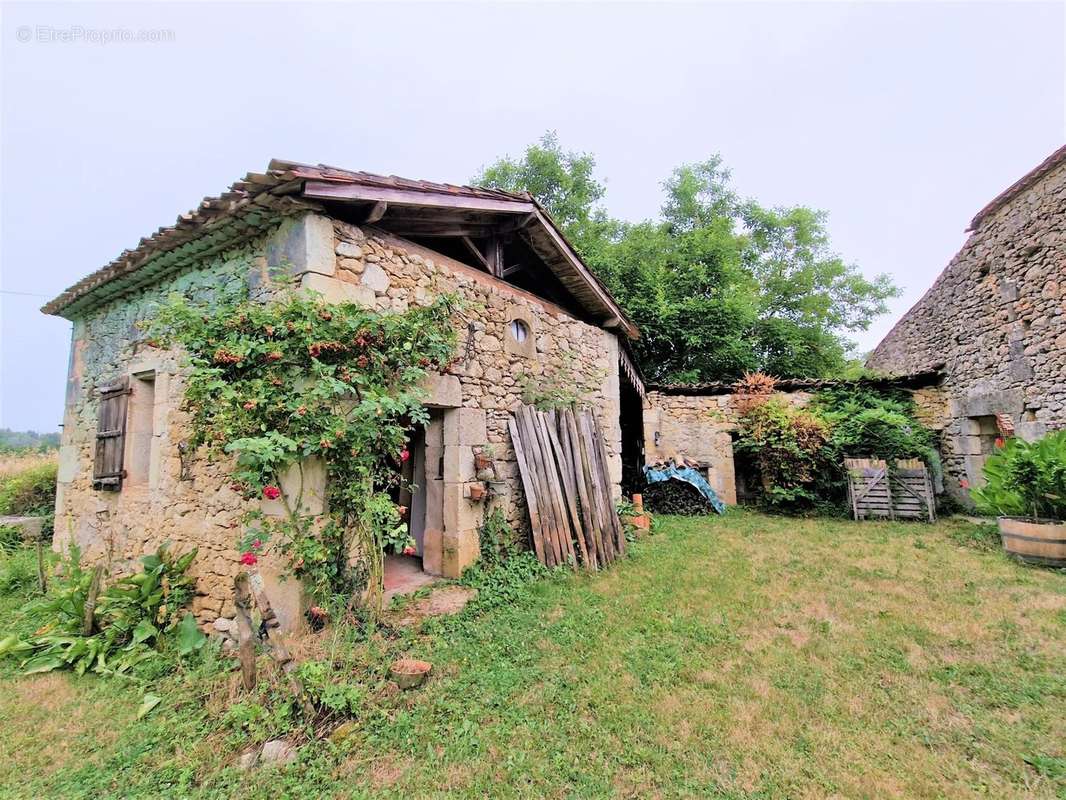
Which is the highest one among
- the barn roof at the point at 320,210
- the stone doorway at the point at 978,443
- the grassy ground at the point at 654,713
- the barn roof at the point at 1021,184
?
the barn roof at the point at 1021,184

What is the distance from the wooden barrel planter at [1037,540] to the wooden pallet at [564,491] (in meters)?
4.87

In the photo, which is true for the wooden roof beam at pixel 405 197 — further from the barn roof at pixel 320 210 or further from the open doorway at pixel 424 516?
the open doorway at pixel 424 516

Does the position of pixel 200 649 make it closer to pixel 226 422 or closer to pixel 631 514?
pixel 226 422

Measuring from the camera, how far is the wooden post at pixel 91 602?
11.8 feet

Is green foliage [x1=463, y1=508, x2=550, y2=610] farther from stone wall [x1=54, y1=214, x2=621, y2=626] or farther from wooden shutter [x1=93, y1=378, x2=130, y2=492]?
wooden shutter [x1=93, y1=378, x2=130, y2=492]

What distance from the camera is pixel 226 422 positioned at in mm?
3127

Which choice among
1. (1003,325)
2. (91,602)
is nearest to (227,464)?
(91,602)

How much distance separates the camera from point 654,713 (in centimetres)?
269

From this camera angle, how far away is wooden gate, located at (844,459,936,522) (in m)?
8.11

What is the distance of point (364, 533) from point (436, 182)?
3.43 meters

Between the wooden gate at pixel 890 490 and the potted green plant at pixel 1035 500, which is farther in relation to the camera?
the wooden gate at pixel 890 490

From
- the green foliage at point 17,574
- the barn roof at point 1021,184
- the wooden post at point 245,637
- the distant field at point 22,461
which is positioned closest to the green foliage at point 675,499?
the barn roof at point 1021,184

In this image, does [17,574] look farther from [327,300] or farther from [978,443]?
[978,443]

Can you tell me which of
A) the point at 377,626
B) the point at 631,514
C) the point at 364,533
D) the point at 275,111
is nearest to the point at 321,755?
the point at 377,626
